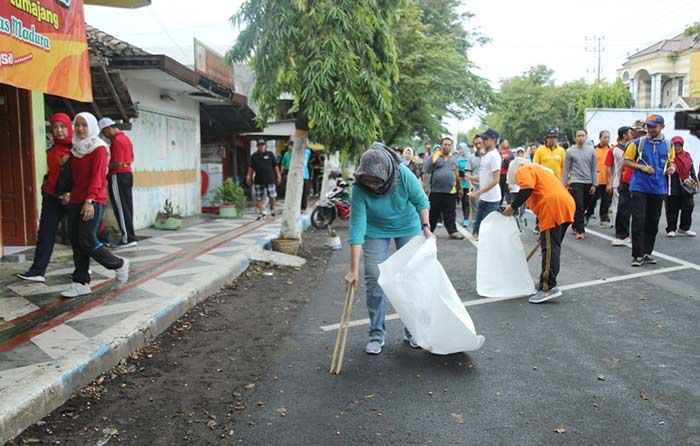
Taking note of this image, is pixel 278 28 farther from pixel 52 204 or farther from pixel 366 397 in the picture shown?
pixel 366 397

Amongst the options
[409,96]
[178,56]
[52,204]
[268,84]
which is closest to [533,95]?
[409,96]

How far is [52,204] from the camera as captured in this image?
255 inches

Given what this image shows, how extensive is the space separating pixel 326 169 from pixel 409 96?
20.7ft

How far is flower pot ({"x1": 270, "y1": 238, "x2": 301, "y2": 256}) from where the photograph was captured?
963cm

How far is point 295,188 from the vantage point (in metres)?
9.57

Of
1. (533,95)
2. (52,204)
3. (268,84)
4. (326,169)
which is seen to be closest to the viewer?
(52,204)

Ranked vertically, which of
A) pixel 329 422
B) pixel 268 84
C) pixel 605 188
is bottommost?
pixel 329 422

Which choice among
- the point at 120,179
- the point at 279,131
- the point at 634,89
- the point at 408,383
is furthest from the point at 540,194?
the point at 634,89

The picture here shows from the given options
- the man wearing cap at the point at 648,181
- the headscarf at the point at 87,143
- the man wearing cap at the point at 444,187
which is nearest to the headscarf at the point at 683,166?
the man wearing cap at the point at 648,181

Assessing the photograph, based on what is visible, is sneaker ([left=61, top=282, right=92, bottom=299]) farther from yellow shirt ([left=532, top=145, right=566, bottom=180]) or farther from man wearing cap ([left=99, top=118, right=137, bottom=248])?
yellow shirt ([left=532, top=145, right=566, bottom=180])

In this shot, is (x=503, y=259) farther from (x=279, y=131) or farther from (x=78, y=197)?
(x=279, y=131)

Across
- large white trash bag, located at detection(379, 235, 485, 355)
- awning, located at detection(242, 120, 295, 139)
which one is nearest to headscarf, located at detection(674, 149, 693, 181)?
large white trash bag, located at detection(379, 235, 485, 355)

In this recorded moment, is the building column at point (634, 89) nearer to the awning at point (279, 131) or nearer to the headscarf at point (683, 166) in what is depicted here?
the awning at point (279, 131)

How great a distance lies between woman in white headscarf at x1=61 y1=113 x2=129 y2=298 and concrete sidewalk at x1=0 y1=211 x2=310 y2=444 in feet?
1.42
